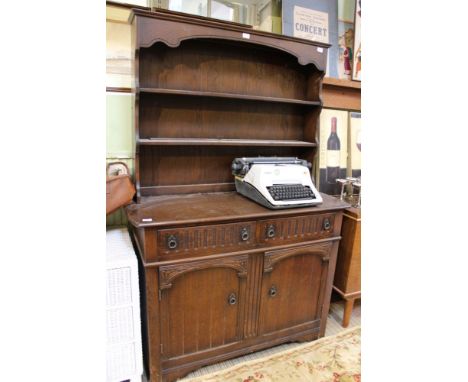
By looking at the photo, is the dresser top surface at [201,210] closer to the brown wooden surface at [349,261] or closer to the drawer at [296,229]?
the drawer at [296,229]

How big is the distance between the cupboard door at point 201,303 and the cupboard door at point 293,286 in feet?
0.47

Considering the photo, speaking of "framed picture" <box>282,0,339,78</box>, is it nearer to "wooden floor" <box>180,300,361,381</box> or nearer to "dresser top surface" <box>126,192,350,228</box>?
"dresser top surface" <box>126,192,350,228</box>

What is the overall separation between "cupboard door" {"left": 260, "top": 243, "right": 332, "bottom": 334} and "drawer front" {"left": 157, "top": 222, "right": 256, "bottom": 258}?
0.17 m

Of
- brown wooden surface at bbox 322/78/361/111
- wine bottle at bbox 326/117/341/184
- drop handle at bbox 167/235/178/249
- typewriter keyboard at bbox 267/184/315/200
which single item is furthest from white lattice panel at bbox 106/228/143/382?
brown wooden surface at bbox 322/78/361/111

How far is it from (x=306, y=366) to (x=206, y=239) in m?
0.93

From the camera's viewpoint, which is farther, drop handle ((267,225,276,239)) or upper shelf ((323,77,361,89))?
upper shelf ((323,77,361,89))

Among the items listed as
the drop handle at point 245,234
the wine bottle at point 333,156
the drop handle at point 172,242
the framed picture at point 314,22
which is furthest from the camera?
the wine bottle at point 333,156

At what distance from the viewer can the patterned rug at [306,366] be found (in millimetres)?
1578

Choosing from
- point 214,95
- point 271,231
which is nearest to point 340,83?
point 214,95

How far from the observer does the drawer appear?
1.53m

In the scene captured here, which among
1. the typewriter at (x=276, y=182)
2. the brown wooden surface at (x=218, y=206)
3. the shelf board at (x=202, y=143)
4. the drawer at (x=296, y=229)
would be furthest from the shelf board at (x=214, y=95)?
the drawer at (x=296, y=229)
